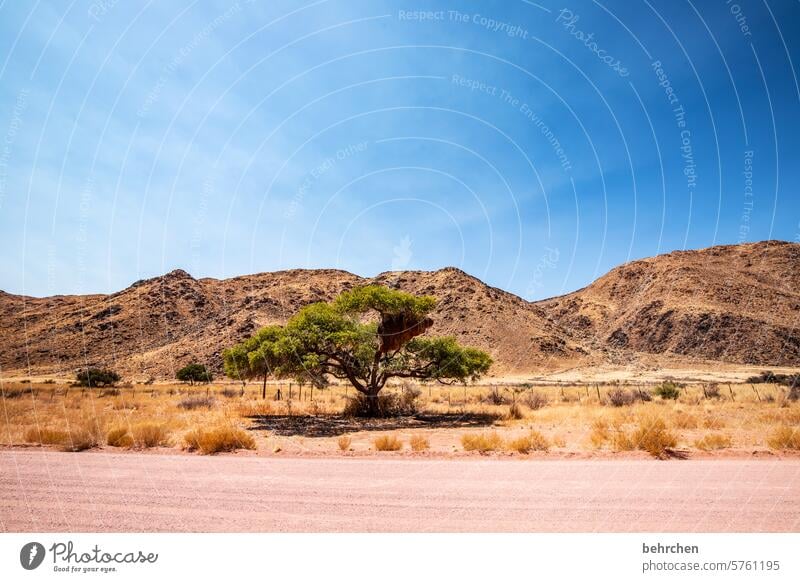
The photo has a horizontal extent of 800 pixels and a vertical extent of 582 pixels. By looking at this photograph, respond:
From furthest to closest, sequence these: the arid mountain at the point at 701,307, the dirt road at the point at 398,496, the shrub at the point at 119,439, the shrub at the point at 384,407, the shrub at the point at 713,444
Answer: the arid mountain at the point at 701,307
the shrub at the point at 384,407
the shrub at the point at 119,439
the shrub at the point at 713,444
the dirt road at the point at 398,496

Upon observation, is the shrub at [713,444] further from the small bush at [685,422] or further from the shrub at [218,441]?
the shrub at [218,441]

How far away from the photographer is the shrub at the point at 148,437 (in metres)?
14.5

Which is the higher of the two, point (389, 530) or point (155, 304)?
point (155, 304)

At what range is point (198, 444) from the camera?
14102mm

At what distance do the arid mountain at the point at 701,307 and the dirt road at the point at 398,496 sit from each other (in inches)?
3685

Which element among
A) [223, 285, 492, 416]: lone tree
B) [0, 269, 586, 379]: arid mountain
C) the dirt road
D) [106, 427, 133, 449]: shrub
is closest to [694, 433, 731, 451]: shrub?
the dirt road

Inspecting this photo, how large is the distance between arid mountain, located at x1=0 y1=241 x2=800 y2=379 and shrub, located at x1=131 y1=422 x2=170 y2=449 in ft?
202

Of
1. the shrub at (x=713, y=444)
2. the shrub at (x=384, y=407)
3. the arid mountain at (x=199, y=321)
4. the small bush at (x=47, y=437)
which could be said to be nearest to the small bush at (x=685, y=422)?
the shrub at (x=713, y=444)

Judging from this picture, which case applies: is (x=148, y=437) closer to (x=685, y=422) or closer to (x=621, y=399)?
(x=685, y=422)

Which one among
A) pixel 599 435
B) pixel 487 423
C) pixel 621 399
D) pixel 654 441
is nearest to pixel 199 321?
pixel 487 423

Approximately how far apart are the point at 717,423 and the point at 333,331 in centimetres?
1975

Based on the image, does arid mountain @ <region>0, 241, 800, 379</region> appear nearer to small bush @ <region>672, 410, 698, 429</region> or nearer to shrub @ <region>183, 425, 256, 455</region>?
small bush @ <region>672, 410, 698, 429</region>

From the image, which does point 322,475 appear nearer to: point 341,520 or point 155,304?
point 341,520

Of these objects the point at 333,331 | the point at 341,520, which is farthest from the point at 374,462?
the point at 333,331
